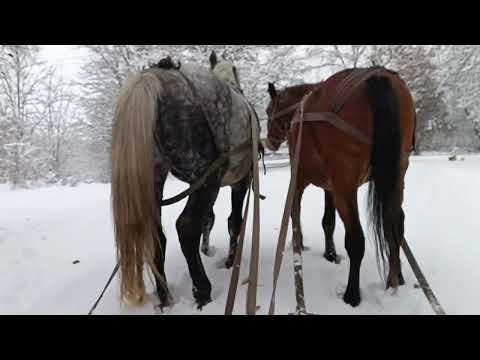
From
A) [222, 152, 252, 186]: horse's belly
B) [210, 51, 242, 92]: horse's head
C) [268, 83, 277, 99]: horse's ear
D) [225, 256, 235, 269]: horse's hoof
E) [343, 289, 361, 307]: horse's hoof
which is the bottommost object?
[225, 256, 235, 269]: horse's hoof

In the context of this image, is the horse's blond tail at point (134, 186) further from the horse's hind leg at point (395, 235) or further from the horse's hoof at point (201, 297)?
the horse's hind leg at point (395, 235)

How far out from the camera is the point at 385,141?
6.20 ft

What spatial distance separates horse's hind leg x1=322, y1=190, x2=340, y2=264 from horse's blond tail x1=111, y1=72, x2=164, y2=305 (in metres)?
1.99

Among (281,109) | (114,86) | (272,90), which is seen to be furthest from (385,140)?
(114,86)

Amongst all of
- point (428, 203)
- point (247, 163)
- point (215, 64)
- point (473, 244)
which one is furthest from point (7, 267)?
point (428, 203)

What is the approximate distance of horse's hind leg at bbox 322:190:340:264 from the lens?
2954 millimetres

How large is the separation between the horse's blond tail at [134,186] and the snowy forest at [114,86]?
28.2 feet

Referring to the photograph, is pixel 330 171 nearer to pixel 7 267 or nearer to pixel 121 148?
pixel 121 148

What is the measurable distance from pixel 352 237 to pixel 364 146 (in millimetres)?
708

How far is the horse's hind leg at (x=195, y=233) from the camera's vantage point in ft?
6.84

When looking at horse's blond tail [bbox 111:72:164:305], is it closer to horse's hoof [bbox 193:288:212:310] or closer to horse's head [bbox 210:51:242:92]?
horse's hoof [bbox 193:288:212:310]

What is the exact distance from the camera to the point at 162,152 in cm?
196

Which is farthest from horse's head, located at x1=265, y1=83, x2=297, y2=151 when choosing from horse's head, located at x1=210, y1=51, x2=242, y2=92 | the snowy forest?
the snowy forest

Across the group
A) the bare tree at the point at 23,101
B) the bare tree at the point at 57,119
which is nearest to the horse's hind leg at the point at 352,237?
the bare tree at the point at 23,101
